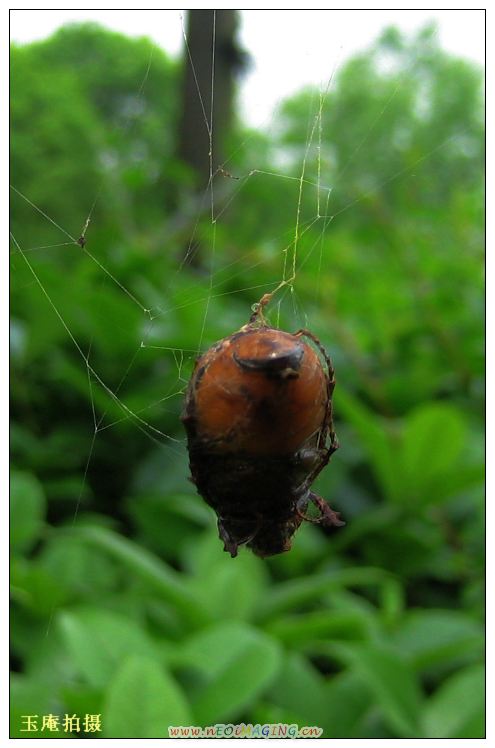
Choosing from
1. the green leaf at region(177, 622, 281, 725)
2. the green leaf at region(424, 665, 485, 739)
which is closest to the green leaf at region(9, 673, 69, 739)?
the green leaf at region(177, 622, 281, 725)

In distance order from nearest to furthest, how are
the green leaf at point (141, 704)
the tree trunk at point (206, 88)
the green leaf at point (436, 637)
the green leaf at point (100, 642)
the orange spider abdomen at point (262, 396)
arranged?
the orange spider abdomen at point (262, 396) → the green leaf at point (141, 704) → the green leaf at point (100, 642) → the green leaf at point (436, 637) → the tree trunk at point (206, 88)

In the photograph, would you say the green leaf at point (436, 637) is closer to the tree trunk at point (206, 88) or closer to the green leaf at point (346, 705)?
the green leaf at point (346, 705)

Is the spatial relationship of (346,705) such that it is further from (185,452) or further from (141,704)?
(185,452)

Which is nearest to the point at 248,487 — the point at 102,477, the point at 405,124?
the point at 102,477

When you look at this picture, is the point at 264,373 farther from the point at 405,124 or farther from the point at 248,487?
the point at 405,124

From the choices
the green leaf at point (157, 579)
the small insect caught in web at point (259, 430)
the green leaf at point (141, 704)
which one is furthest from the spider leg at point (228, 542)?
the green leaf at point (157, 579)
